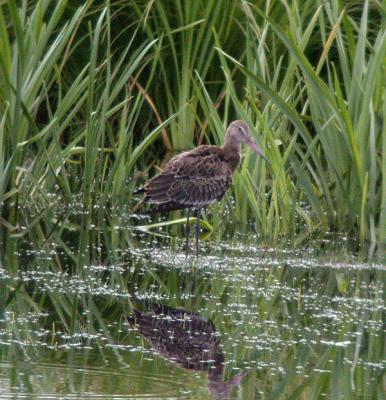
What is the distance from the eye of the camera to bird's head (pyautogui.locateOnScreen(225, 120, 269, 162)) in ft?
27.5

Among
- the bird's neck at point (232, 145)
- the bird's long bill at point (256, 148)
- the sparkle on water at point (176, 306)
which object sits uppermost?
the bird's long bill at point (256, 148)

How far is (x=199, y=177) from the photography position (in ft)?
27.7

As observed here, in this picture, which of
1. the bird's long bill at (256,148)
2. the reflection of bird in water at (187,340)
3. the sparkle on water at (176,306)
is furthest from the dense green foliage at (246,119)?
the reflection of bird in water at (187,340)

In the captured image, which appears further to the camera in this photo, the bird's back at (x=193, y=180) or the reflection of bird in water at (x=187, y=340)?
the bird's back at (x=193, y=180)

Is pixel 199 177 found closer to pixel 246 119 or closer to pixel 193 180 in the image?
pixel 193 180

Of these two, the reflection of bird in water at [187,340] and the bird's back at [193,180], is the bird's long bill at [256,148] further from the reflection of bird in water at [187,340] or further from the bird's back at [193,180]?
the reflection of bird in water at [187,340]

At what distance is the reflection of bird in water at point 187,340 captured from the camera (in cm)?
480

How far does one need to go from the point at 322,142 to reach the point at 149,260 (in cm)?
175

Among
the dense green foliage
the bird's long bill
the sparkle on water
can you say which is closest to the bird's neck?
the dense green foliage

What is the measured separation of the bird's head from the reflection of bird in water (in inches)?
A: 97.3

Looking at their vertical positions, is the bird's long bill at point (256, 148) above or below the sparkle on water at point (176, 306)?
above

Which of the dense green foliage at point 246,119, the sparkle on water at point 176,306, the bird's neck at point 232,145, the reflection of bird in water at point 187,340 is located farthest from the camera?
the bird's neck at point 232,145

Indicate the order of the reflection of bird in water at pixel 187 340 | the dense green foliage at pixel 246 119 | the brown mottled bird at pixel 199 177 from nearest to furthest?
the reflection of bird in water at pixel 187 340
the dense green foliage at pixel 246 119
the brown mottled bird at pixel 199 177

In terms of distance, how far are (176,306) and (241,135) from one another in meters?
2.65
